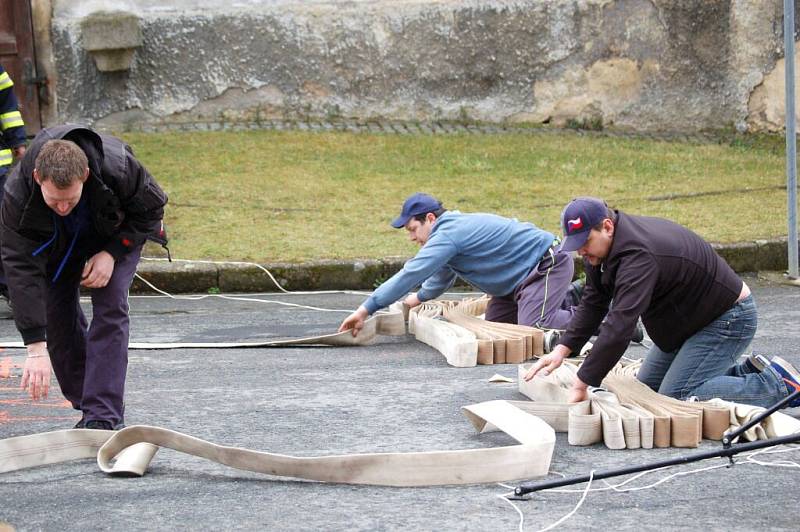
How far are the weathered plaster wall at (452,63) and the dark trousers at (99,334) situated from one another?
30.2 feet

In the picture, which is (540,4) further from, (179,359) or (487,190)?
(179,359)

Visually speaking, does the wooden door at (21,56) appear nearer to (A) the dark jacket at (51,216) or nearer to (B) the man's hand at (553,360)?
(A) the dark jacket at (51,216)

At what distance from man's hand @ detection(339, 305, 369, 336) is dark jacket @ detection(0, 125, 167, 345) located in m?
2.05

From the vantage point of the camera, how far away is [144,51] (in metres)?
14.3

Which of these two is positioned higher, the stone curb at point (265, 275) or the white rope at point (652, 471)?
the stone curb at point (265, 275)

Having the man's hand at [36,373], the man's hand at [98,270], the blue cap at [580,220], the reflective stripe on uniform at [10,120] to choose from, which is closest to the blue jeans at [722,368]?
the blue cap at [580,220]

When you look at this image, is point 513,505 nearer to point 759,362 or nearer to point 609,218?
point 609,218

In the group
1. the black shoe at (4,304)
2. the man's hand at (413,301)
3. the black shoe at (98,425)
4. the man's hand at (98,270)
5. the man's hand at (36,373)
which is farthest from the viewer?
the black shoe at (4,304)

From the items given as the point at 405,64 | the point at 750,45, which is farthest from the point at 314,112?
the point at 750,45

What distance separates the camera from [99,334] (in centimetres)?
527

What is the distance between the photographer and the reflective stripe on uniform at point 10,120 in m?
8.97

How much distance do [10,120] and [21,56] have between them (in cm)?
524

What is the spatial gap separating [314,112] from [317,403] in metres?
8.97

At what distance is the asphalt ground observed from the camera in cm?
434
